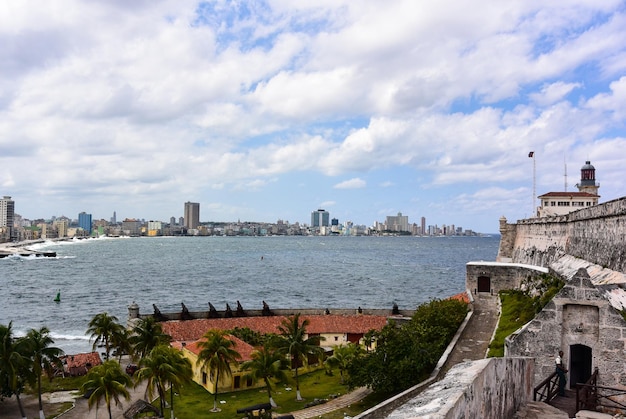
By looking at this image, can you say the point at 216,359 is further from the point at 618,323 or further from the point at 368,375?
the point at 618,323

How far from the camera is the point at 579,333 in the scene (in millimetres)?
13398

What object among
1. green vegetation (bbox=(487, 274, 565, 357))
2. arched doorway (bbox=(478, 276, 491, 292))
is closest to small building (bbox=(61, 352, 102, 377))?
green vegetation (bbox=(487, 274, 565, 357))

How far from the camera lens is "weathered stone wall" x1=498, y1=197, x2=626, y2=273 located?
2657 centimetres

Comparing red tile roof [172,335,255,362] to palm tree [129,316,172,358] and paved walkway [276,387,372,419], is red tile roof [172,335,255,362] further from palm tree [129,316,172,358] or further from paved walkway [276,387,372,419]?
paved walkway [276,387,372,419]

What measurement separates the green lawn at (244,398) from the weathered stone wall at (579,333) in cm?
2478

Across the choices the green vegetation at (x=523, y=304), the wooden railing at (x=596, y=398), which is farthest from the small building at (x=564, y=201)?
the wooden railing at (x=596, y=398)

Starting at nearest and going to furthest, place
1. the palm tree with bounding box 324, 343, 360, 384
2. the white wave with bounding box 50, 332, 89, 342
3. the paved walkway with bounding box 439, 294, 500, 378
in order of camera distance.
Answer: the paved walkway with bounding box 439, 294, 500, 378 → the palm tree with bounding box 324, 343, 360, 384 → the white wave with bounding box 50, 332, 89, 342

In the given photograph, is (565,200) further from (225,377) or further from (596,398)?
(596,398)

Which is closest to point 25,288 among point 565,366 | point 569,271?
point 569,271

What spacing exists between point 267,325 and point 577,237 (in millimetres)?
30641

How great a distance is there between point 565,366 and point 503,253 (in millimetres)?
54239

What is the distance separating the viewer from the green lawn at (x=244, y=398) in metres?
35.9

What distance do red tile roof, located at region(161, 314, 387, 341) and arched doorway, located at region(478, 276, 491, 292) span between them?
10.3 metres

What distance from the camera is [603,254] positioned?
94.6 feet
